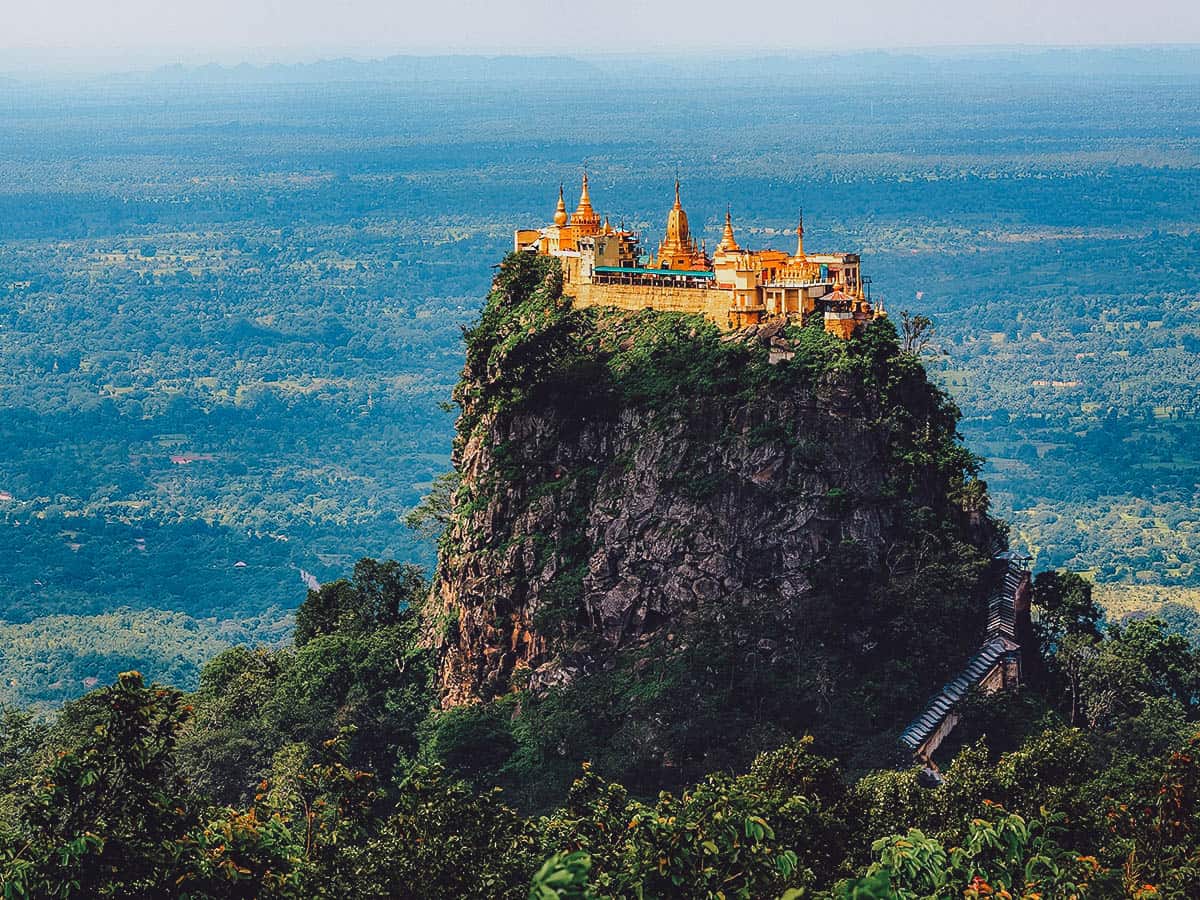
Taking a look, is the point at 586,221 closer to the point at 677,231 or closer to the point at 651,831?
the point at 677,231

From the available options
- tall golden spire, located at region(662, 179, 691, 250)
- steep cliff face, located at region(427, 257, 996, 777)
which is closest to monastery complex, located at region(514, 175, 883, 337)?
tall golden spire, located at region(662, 179, 691, 250)

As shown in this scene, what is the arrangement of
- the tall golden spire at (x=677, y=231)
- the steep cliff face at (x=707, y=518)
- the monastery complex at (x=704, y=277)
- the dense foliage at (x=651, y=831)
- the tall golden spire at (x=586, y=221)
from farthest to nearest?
A: 1. the tall golden spire at (x=586, y=221)
2. the tall golden spire at (x=677, y=231)
3. the monastery complex at (x=704, y=277)
4. the steep cliff face at (x=707, y=518)
5. the dense foliage at (x=651, y=831)

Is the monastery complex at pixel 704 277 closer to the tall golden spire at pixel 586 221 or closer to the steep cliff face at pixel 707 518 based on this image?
the tall golden spire at pixel 586 221

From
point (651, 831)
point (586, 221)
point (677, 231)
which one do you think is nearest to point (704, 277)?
point (677, 231)

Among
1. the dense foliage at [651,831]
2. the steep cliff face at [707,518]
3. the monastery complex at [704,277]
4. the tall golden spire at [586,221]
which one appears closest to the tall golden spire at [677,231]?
the monastery complex at [704,277]

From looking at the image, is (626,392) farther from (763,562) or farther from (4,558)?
(4,558)

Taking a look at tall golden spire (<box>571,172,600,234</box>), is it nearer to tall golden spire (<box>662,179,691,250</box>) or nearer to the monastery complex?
the monastery complex
